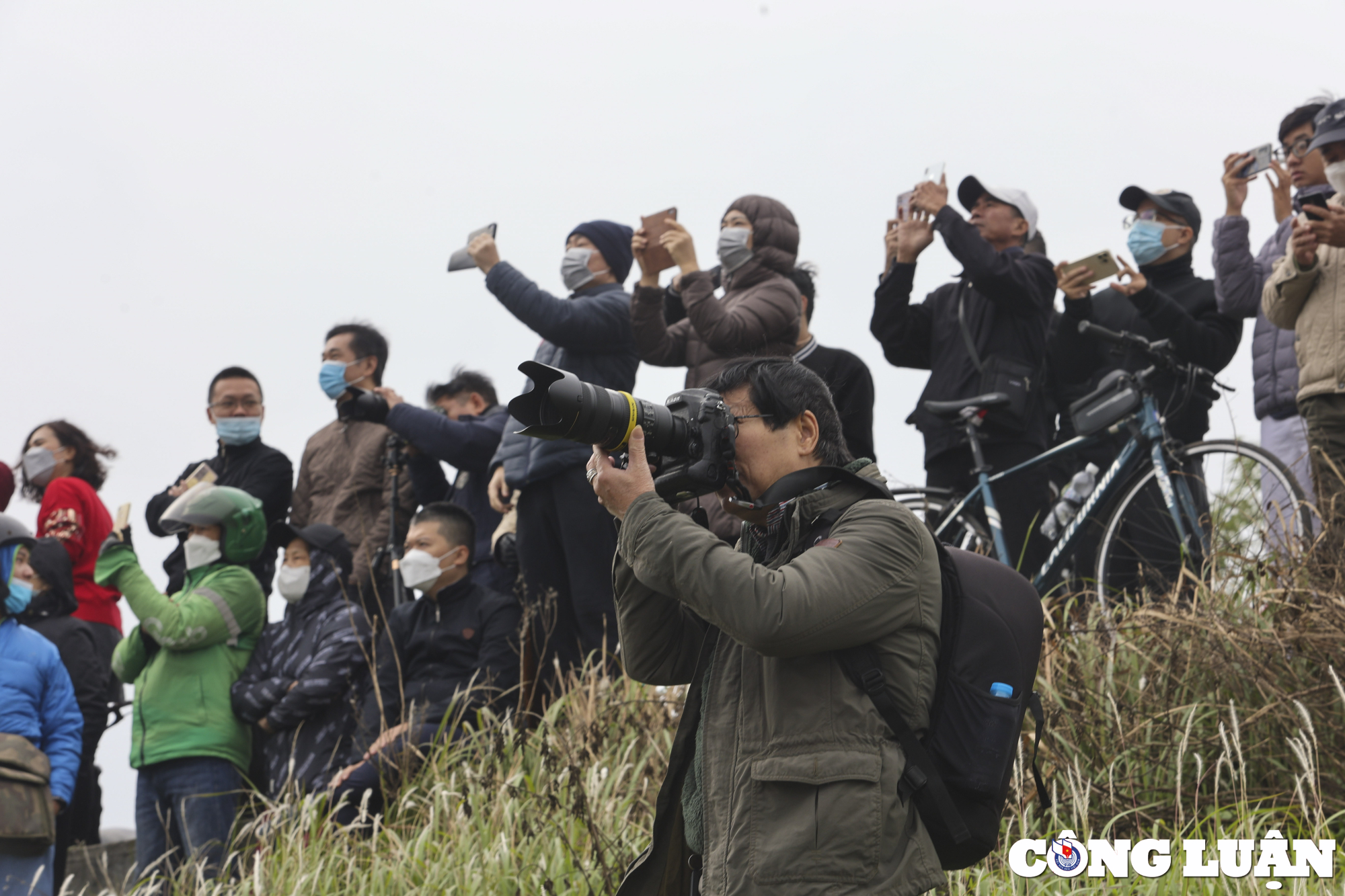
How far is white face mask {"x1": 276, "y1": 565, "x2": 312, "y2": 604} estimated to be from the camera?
609cm

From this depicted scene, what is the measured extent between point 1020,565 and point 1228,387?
111 centimetres

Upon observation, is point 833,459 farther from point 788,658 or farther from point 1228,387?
point 1228,387

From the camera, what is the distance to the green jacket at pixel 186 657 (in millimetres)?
5578

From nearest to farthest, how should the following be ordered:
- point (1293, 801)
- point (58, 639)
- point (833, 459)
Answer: point (833, 459)
point (1293, 801)
point (58, 639)

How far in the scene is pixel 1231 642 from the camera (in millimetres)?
4414

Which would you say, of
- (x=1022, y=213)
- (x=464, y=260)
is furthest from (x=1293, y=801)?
(x=464, y=260)

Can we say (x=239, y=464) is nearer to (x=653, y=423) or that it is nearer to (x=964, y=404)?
(x=964, y=404)

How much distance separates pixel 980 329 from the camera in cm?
581

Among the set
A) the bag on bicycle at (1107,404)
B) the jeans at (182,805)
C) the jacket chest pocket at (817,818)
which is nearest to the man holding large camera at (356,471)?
the jeans at (182,805)

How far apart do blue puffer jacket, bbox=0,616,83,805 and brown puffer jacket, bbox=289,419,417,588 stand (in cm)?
134

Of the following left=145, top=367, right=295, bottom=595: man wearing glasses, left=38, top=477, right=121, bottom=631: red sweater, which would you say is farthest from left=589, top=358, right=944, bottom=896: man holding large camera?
left=38, top=477, right=121, bottom=631: red sweater

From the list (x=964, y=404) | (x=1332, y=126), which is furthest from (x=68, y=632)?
(x=1332, y=126)

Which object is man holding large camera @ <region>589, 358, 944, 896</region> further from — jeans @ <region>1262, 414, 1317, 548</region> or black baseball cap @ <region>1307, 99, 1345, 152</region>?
black baseball cap @ <region>1307, 99, 1345, 152</region>

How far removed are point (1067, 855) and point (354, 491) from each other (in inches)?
155
